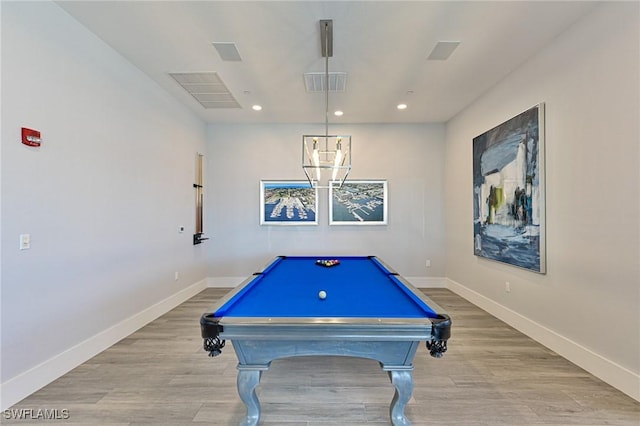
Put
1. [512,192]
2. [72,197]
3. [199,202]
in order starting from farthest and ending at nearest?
[199,202], [512,192], [72,197]

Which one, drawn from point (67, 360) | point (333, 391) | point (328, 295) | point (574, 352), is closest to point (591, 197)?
point (574, 352)

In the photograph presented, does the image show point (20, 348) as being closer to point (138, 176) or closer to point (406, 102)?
point (138, 176)

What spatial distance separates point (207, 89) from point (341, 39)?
2.00 meters

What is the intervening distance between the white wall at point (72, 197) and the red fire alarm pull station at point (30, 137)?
4 centimetres

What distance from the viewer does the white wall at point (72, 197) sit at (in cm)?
201

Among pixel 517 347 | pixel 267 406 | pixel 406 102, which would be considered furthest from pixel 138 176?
pixel 517 347

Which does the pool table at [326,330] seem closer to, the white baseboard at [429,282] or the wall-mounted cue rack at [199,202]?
the wall-mounted cue rack at [199,202]

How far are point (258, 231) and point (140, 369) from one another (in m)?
3.01

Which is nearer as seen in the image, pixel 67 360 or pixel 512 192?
pixel 67 360

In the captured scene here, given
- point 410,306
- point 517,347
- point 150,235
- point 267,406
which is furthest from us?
point 150,235

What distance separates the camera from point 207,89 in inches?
149

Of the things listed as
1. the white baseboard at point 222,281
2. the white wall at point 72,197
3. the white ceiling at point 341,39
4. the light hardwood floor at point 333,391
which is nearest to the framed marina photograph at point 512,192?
the white ceiling at point 341,39

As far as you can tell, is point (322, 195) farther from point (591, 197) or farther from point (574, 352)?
point (574, 352)

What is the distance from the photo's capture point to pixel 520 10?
2.34m
